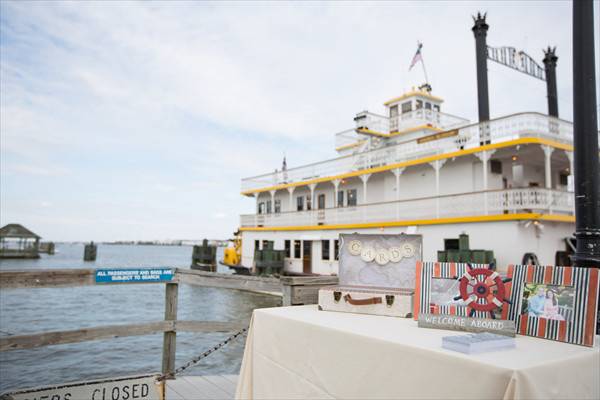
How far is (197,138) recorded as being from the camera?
29.3m

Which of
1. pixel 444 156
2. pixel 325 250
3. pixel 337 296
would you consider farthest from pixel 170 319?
pixel 325 250

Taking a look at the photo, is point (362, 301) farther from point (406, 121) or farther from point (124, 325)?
point (406, 121)

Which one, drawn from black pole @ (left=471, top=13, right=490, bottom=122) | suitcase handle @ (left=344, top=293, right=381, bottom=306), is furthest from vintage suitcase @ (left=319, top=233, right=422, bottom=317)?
black pole @ (left=471, top=13, right=490, bottom=122)

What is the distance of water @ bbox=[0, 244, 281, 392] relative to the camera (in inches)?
344

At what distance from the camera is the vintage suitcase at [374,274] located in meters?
2.25

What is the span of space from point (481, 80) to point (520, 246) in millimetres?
7563

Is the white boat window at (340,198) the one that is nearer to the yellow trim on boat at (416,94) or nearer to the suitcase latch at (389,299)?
the yellow trim on boat at (416,94)

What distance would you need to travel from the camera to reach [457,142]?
1537 cm

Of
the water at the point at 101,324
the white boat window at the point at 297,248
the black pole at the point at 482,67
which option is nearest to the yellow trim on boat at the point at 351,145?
the white boat window at the point at 297,248

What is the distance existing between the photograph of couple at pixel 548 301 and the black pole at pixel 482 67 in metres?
16.1

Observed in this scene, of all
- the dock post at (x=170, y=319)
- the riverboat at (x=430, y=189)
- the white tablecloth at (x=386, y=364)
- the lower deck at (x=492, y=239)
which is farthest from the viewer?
the riverboat at (x=430, y=189)

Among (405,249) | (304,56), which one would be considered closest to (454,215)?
(304,56)

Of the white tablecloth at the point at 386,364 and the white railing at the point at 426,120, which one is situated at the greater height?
the white railing at the point at 426,120

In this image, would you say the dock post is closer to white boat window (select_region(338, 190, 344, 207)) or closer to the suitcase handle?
the suitcase handle
